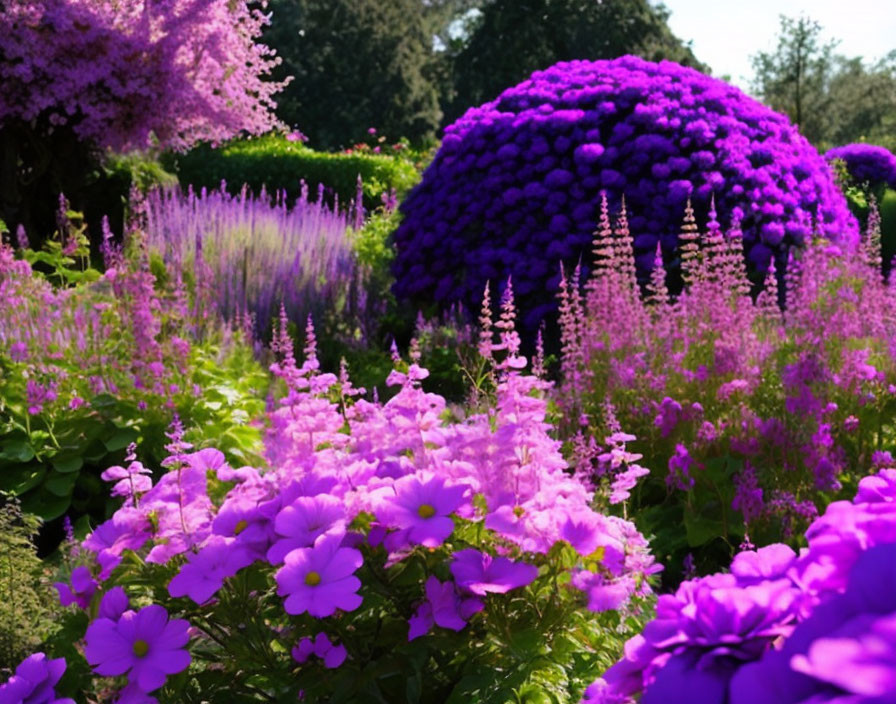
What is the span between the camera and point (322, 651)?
70.8 inches

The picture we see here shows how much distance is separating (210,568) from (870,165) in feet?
56.9

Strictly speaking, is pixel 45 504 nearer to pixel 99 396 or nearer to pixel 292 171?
pixel 99 396

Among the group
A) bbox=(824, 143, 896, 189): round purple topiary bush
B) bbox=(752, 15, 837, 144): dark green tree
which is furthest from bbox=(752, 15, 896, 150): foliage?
bbox=(824, 143, 896, 189): round purple topiary bush

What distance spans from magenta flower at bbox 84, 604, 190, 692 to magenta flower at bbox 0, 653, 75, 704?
0.11 m

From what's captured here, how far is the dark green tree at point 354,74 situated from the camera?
97.0ft

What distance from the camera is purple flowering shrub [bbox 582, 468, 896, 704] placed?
70 cm

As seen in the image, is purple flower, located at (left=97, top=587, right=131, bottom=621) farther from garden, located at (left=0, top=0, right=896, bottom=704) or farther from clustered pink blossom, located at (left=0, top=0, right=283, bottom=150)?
clustered pink blossom, located at (left=0, top=0, right=283, bottom=150)

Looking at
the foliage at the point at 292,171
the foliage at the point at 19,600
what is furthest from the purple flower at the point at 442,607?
the foliage at the point at 292,171

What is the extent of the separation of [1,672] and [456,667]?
1628 millimetres

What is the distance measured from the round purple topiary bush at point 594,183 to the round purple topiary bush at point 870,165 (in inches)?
390

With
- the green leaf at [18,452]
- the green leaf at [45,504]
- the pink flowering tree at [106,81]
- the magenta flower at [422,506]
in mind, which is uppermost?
the pink flowering tree at [106,81]

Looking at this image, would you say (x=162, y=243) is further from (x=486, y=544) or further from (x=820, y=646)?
(x=820, y=646)

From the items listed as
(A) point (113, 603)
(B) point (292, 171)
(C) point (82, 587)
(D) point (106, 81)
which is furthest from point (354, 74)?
(A) point (113, 603)

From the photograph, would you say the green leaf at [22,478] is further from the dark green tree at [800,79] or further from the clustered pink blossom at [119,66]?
the dark green tree at [800,79]
